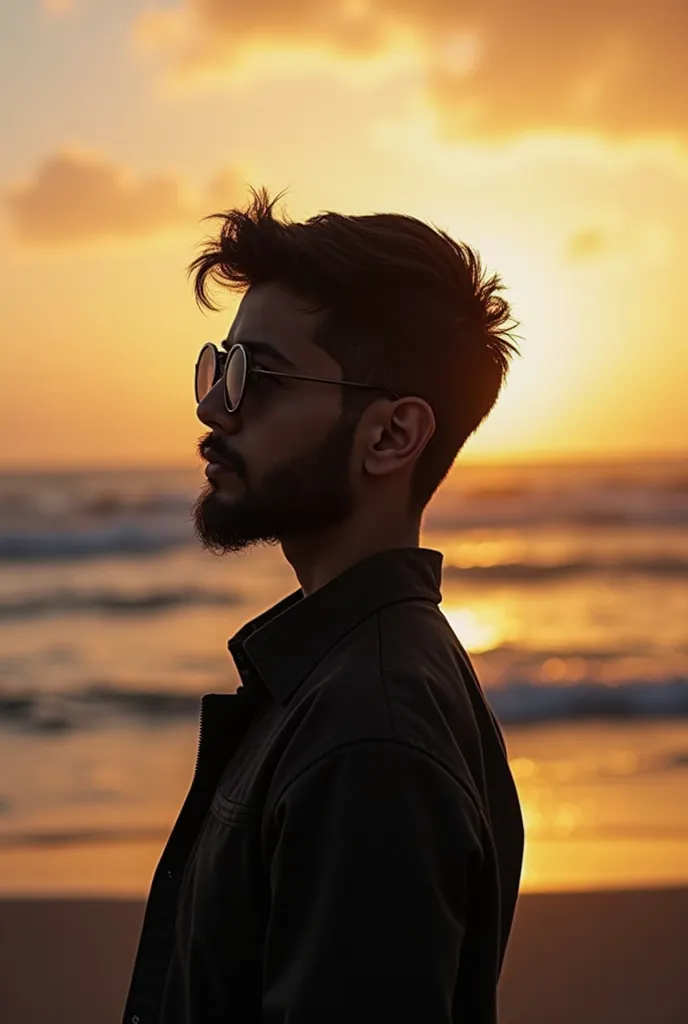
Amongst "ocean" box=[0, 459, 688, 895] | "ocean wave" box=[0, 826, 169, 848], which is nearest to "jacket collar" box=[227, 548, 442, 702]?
Result: "ocean" box=[0, 459, 688, 895]

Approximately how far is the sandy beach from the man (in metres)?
2.89

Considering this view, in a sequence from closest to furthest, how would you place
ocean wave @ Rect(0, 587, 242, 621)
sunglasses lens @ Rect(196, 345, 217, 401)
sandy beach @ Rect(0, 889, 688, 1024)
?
sunglasses lens @ Rect(196, 345, 217, 401), sandy beach @ Rect(0, 889, 688, 1024), ocean wave @ Rect(0, 587, 242, 621)

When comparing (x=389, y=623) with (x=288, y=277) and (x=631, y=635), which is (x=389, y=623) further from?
(x=631, y=635)

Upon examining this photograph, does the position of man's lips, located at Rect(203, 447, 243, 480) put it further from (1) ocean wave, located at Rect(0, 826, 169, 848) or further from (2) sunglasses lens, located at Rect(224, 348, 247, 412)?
(1) ocean wave, located at Rect(0, 826, 169, 848)

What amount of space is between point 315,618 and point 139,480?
1639 inches

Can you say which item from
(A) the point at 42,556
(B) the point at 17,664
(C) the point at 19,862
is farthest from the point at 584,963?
(A) the point at 42,556

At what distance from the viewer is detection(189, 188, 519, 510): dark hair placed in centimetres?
194

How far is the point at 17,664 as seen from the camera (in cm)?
1445

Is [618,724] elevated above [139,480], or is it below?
below

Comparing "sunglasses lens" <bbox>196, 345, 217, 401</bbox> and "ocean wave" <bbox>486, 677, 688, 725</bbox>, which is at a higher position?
"ocean wave" <bbox>486, 677, 688, 725</bbox>

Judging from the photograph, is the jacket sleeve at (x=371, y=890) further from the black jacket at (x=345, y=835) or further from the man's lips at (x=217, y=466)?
the man's lips at (x=217, y=466)

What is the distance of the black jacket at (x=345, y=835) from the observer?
4.67 feet

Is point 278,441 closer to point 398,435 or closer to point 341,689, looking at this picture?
point 398,435

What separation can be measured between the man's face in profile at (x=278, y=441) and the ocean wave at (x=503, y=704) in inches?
366
